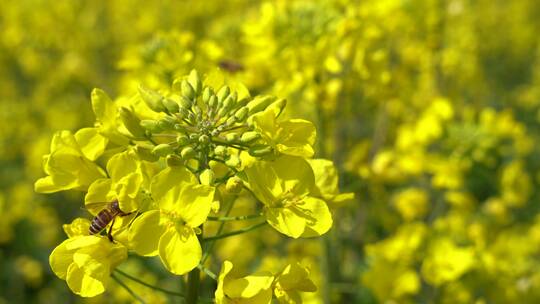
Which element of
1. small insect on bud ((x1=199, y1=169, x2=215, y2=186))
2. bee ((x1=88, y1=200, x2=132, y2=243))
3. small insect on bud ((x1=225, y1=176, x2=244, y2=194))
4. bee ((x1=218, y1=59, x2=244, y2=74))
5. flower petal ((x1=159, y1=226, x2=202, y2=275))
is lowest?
bee ((x1=218, y1=59, x2=244, y2=74))

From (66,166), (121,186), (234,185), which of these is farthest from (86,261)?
(234,185)

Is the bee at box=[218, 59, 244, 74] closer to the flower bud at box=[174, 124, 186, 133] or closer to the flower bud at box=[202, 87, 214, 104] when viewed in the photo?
the flower bud at box=[202, 87, 214, 104]

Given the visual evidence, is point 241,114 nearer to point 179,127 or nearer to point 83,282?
point 179,127

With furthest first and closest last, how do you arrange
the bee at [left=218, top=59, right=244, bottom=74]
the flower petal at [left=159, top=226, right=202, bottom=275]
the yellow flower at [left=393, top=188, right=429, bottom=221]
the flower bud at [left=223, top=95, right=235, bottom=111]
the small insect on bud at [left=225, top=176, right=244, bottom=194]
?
the yellow flower at [left=393, top=188, right=429, bottom=221] < the bee at [left=218, top=59, right=244, bottom=74] < the flower bud at [left=223, top=95, right=235, bottom=111] < the small insect on bud at [left=225, top=176, right=244, bottom=194] < the flower petal at [left=159, top=226, right=202, bottom=275]

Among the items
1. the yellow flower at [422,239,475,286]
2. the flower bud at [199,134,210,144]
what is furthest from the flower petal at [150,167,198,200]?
the yellow flower at [422,239,475,286]

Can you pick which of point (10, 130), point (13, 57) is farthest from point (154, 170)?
point (13, 57)

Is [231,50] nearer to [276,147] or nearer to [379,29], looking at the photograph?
[379,29]
